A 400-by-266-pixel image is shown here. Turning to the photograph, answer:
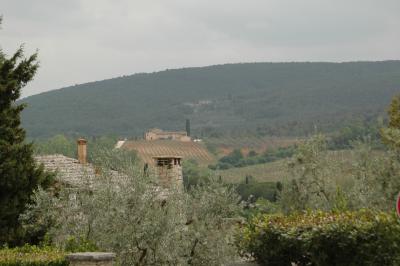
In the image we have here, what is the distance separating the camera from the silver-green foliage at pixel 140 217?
53.5 ft

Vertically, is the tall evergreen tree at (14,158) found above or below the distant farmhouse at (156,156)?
above

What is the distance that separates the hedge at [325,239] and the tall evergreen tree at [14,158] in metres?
8.12

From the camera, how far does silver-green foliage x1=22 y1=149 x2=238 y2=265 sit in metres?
16.3

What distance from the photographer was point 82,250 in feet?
52.0

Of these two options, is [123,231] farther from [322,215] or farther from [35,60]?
[35,60]

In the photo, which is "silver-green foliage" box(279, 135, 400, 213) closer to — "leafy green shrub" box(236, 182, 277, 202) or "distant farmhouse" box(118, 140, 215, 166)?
"leafy green shrub" box(236, 182, 277, 202)

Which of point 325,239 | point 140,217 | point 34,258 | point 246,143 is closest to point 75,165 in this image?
point 140,217

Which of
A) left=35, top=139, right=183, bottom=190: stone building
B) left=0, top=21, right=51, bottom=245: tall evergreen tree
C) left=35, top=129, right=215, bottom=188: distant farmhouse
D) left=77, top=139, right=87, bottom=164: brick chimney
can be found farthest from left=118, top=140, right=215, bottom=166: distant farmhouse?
left=0, top=21, right=51, bottom=245: tall evergreen tree

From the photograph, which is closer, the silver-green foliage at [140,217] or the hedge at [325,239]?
the hedge at [325,239]

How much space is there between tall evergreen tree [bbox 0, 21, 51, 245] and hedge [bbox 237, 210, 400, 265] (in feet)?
26.6

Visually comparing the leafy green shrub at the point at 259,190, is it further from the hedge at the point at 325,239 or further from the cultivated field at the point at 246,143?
the cultivated field at the point at 246,143

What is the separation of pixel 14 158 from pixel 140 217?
659 cm

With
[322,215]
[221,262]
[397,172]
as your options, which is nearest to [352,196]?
[397,172]

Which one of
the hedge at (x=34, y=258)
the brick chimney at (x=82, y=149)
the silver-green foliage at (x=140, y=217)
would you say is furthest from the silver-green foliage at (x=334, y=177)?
the brick chimney at (x=82, y=149)
